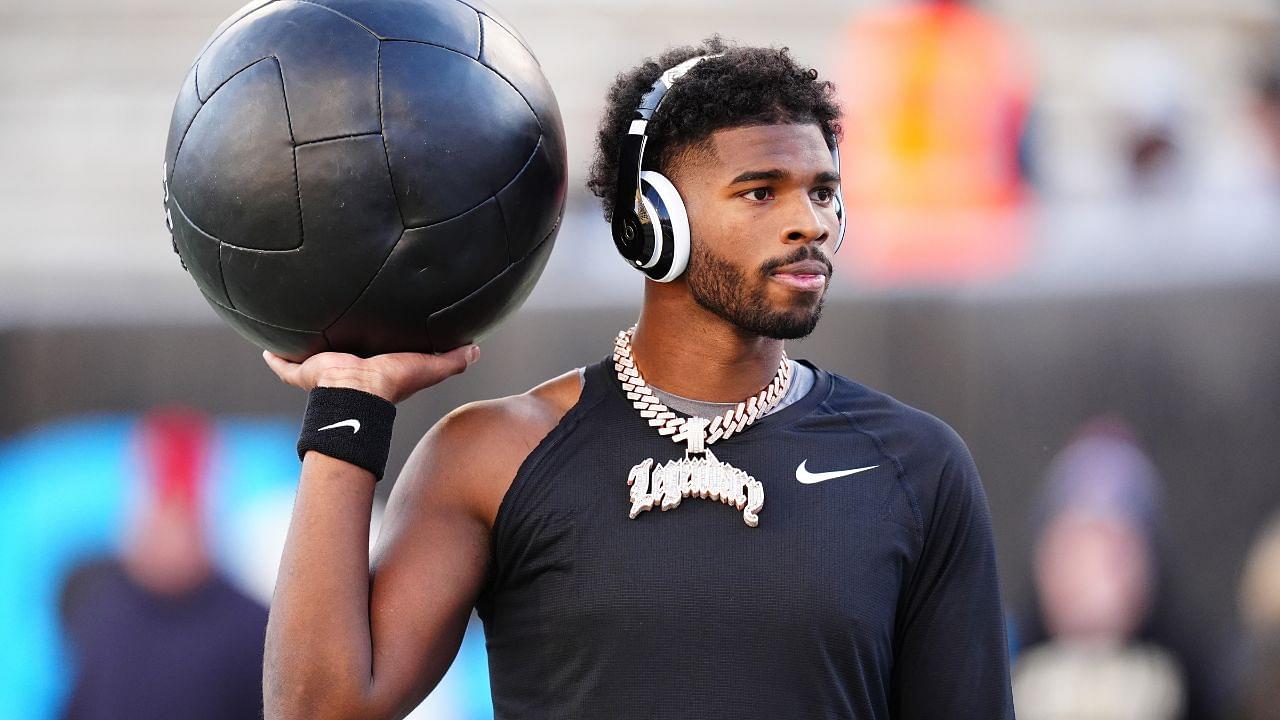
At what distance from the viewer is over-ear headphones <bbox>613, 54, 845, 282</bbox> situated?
124 inches

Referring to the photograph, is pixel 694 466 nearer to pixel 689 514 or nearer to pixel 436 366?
pixel 689 514

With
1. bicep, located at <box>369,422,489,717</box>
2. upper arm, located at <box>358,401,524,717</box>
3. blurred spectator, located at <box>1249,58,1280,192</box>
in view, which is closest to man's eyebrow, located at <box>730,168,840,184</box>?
upper arm, located at <box>358,401,524,717</box>

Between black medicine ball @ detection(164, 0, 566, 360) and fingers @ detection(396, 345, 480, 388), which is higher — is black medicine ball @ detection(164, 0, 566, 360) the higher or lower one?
the higher one

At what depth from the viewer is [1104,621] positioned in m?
7.47

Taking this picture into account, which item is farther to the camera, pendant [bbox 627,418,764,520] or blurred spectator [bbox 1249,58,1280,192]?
blurred spectator [bbox 1249,58,1280,192]

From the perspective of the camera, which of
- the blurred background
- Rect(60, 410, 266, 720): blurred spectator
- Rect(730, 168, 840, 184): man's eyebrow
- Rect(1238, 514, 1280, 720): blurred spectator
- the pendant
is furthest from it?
the blurred background

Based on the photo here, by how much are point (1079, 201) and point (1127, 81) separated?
Result: 113 inches

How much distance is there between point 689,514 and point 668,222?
0.61 metres

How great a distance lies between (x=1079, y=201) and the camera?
31.7 feet

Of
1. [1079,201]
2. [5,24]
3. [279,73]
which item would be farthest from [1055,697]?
[5,24]

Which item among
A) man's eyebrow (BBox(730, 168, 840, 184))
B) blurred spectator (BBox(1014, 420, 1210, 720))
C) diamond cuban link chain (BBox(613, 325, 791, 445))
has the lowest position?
blurred spectator (BBox(1014, 420, 1210, 720))

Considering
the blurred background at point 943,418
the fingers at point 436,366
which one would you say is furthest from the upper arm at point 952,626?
the blurred background at point 943,418

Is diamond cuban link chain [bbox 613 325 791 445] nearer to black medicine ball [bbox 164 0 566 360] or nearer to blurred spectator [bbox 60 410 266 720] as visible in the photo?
black medicine ball [bbox 164 0 566 360]

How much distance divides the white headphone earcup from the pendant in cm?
40
